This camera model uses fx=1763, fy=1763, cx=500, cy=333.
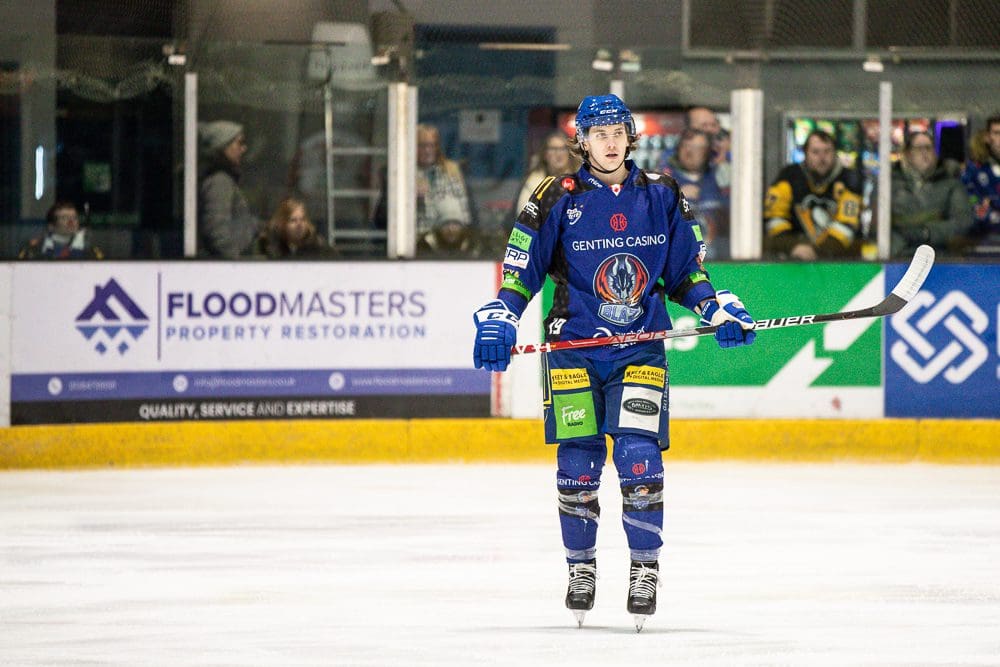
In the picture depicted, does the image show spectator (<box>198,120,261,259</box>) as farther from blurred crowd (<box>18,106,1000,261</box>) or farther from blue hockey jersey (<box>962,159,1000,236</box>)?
blue hockey jersey (<box>962,159,1000,236</box>)

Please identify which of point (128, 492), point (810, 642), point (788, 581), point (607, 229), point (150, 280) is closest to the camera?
point (810, 642)

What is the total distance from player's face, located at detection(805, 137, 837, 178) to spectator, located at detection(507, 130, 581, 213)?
1113 mm

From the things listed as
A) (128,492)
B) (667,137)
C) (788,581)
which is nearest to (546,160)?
(667,137)

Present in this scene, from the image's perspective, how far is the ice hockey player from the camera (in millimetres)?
4195

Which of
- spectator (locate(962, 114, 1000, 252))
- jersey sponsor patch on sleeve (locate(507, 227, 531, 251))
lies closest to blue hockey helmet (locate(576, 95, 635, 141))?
jersey sponsor patch on sleeve (locate(507, 227, 531, 251))

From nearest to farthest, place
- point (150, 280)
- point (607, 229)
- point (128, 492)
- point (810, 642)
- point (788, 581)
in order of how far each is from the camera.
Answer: point (810, 642) → point (607, 229) → point (788, 581) → point (128, 492) → point (150, 280)

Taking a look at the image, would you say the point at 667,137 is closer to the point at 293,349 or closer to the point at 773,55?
the point at 773,55

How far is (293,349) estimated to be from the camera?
7.96m

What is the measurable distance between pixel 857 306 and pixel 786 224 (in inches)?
20.1

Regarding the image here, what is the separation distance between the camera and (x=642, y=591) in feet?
13.5

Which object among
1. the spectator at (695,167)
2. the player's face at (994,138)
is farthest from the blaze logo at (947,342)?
the spectator at (695,167)

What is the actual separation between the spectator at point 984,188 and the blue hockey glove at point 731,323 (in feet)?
14.4

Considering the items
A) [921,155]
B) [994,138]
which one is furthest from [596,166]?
[994,138]

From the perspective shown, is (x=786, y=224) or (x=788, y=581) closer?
(x=788, y=581)
